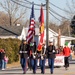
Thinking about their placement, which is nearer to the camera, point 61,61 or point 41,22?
point 41,22

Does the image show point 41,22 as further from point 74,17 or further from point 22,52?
point 74,17

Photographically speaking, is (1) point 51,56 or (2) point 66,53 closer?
(1) point 51,56

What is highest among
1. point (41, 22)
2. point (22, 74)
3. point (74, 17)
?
point (74, 17)

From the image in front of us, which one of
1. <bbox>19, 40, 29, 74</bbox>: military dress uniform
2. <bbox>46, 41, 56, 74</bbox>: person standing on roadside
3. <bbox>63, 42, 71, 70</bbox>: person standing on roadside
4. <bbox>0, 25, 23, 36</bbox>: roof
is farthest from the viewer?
<bbox>0, 25, 23, 36</bbox>: roof

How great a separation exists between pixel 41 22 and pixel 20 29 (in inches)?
1375

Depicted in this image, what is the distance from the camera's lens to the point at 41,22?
23.9 metres

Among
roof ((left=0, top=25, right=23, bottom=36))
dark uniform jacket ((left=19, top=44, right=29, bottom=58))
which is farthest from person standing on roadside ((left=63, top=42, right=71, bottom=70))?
roof ((left=0, top=25, right=23, bottom=36))

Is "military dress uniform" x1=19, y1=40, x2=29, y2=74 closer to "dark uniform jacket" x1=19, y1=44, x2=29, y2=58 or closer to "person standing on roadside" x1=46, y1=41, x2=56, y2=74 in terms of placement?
"dark uniform jacket" x1=19, y1=44, x2=29, y2=58

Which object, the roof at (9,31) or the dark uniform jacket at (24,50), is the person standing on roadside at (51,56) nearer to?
the dark uniform jacket at (24,50)

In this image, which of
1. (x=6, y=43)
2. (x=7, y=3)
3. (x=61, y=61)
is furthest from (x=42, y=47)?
(x=7, y=3)

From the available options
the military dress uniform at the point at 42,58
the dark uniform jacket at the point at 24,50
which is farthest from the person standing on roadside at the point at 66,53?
the dark uniform jacket at the point at 24,50

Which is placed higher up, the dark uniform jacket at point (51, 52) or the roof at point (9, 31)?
the roof at point (9, 31)

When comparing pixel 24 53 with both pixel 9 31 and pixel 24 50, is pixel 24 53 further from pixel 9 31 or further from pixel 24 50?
pixel 9 31

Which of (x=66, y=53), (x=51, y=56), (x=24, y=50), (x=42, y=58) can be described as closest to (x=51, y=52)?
(x=51, y=56)
